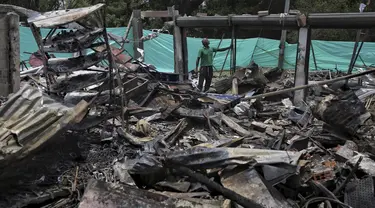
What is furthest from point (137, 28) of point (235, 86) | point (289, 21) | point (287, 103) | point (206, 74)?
point (287, 103)

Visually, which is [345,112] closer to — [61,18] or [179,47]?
[61,18]

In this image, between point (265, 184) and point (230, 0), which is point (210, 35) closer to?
point (230, 0)

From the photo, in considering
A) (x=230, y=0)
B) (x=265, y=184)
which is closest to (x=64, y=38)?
(x=265, y=184)

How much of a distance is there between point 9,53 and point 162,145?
3.66 m

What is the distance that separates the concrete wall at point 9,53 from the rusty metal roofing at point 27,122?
2534 millimetres

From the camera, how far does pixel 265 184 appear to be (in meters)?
4.32

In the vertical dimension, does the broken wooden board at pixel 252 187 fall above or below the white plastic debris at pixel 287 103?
above

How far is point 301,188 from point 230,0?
841 inches

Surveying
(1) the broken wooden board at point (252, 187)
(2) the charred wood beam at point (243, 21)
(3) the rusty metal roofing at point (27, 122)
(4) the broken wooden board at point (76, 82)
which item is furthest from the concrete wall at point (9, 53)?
(2) the charred wood beam at point (243, 21)

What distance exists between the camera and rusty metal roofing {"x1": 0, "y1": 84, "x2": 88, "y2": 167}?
159 inches

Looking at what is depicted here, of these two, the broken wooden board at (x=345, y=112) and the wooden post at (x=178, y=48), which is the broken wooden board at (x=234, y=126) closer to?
the broken wooden board at (x=345, y=112)

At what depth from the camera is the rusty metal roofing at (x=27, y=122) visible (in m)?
4.03

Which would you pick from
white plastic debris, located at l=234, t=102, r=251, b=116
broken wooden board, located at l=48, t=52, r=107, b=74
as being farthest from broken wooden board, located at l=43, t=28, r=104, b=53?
white plastic debris, located at l=234, t=102, r=251, b=116

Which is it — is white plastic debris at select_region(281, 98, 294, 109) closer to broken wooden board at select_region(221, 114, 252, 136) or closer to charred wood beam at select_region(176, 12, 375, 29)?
charred wood beam at select_region(176, 12, 375, 29)
